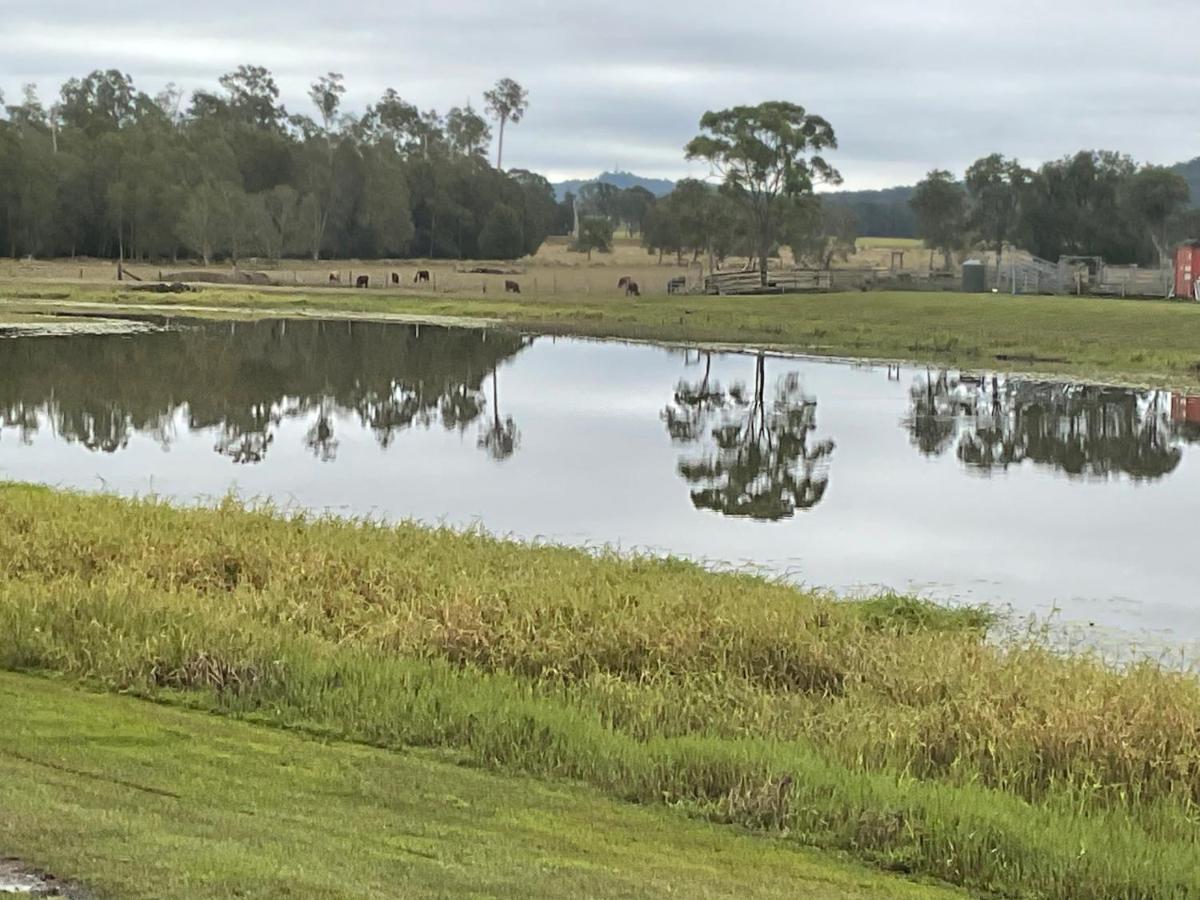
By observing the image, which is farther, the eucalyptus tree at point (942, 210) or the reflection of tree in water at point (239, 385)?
the eucalyptus tree at point (942, 210)

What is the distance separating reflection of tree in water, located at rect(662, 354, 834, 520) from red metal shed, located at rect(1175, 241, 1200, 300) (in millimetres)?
31628

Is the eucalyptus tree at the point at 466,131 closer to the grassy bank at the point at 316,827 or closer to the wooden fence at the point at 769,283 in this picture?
the wooden fence at the point at 769,283

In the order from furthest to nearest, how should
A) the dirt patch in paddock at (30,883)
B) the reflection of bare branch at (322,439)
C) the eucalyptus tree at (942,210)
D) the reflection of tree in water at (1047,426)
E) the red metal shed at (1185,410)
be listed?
the eucalyptus tree at (942,210)
the red metal shed at (1185,410)
the reflection of tree in water at (1047,426)
the reflection of bare branch at (322,439)
the dirt patch in paddock at (30,883)

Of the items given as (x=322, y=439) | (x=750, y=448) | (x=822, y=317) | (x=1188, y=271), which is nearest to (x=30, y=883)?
(x=322, y=439)

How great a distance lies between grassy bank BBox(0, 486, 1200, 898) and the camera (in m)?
8.35

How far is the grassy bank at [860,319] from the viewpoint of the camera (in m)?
45.9

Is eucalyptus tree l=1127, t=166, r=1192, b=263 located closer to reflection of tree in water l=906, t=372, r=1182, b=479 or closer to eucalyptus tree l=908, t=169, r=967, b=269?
eucalyptus tree l=908, t=169, r=967, b=269

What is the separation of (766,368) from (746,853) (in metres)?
37.6

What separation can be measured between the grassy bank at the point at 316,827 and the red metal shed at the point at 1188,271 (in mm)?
62038

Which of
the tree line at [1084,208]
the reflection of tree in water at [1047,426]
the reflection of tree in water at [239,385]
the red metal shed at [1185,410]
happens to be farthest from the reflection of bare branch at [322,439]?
the tree line at [1084,208]

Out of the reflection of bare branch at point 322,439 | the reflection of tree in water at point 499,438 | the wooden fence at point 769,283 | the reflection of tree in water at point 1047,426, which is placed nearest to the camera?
the reflection of bare branch at point 322,439

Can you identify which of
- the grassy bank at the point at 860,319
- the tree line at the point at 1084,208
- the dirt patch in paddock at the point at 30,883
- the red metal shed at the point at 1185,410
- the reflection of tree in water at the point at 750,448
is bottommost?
the reflection of tree in water at the point at 750,448

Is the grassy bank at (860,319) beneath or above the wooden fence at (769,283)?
beneath

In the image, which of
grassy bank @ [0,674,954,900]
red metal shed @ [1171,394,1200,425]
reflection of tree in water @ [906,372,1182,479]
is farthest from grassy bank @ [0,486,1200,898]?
red metal shed @ [1171,394,1200,425]
